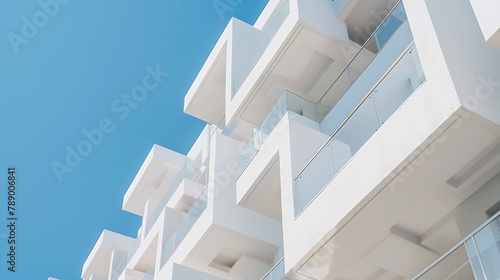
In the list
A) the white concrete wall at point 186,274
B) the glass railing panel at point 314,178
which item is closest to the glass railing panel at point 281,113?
the glass railing panel at point 314,178

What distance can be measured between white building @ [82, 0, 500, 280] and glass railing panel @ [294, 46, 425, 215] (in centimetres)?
2

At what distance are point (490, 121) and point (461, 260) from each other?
1.47 m

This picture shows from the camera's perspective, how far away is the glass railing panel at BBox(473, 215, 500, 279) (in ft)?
18.3

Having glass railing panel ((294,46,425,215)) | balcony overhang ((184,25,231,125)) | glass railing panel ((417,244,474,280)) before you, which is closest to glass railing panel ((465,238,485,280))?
glass railing panel ((417,244,474,280))

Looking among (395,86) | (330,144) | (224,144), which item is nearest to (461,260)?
(395,86)

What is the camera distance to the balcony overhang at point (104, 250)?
24781 millimetres

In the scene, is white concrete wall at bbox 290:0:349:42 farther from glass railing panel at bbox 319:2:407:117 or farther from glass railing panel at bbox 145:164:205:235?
glass railing panel at bbox 145:164:205:235

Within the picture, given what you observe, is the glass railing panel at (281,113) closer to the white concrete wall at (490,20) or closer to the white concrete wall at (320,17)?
the white concrete wall at (320,17)

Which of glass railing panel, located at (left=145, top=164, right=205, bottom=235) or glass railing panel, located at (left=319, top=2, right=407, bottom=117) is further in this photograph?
glass railing panel, located at (left=145, top=164, right=205, bottom=235)

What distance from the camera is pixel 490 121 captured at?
20.6ft

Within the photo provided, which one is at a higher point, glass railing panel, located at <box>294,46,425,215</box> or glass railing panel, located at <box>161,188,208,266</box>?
glass railing panel, located at <box>161,188,208,266</box>

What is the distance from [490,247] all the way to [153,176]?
58.4 feet

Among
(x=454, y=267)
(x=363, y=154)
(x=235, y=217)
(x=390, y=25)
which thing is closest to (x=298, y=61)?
(x=390, y=25)

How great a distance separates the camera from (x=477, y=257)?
18.8 ft
